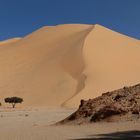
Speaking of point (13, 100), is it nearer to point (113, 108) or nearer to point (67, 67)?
point (67, 67)

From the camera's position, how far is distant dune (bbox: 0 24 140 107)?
6819 cm

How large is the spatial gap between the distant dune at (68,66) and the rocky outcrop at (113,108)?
112ft

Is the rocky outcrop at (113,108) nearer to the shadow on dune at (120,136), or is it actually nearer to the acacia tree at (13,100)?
the shadow on dune at (120,136)

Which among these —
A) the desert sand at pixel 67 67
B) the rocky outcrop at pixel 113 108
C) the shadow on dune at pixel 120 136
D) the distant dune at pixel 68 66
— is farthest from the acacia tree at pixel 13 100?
the shadow on dune at pixel 120 136

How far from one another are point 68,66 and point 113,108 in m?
53.4

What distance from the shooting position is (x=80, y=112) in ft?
85.8

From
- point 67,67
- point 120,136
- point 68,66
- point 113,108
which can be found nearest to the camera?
point 120,136

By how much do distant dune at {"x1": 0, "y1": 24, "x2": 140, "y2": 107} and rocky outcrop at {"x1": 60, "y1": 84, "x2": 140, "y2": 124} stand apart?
3409 centimetres

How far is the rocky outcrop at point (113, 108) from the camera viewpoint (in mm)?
23859

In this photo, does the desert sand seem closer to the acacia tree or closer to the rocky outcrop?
the acacia tree

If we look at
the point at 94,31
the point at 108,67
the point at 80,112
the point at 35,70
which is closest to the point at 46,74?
the point at 35,70

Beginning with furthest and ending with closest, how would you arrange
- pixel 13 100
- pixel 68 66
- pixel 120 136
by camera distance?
pixel 68 66
pixel 13 100
pixel 120 136

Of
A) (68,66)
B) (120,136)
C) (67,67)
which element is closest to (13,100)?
(67,67)

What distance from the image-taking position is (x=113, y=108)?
24.3 meters
